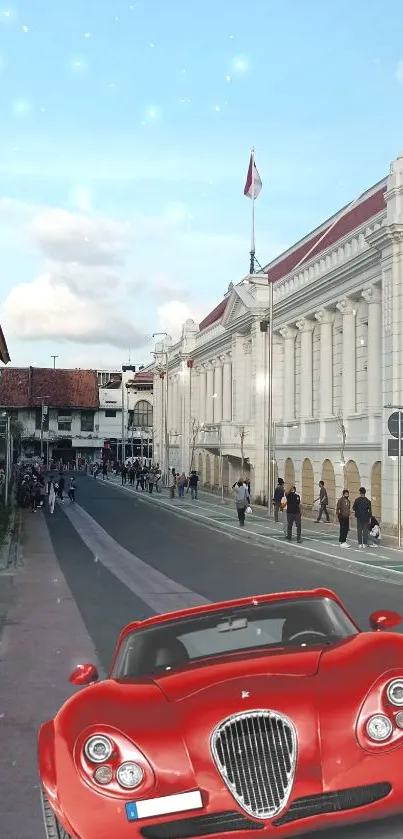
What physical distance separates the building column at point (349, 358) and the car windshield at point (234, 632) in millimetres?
32191

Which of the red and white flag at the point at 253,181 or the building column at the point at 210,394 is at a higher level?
the red and white flag at the point at 253,181

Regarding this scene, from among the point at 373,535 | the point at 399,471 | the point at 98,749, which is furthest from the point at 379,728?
the point at 399,471

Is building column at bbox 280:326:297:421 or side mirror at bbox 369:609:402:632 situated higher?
building column at bbox 280:326:297:421

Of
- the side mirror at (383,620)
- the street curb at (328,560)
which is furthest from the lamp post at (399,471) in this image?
the side mirror at (383,620)

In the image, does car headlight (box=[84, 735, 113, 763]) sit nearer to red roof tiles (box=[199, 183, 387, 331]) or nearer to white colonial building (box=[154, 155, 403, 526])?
white colonial building (box=[154, 155, 403, 526])

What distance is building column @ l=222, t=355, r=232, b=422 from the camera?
6247 centimetres

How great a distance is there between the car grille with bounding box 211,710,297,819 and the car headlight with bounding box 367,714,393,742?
41cm

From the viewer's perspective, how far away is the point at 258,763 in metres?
3.84

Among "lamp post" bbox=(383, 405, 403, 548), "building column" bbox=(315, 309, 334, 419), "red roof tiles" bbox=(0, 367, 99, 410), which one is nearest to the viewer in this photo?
"lamp post" bbox=(383, 405, 403, 548)

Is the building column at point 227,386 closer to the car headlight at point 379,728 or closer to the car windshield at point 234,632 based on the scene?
the car windshield at point 234,632

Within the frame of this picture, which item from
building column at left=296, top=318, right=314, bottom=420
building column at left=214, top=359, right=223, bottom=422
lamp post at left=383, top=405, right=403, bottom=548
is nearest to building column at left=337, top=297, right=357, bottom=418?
building column at left=296, top=318, right=314, bottom=420

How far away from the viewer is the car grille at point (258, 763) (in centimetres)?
384

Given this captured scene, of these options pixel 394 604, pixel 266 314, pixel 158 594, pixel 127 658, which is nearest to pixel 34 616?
pixel 158 594

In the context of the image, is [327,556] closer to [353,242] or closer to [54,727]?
[353,242]
